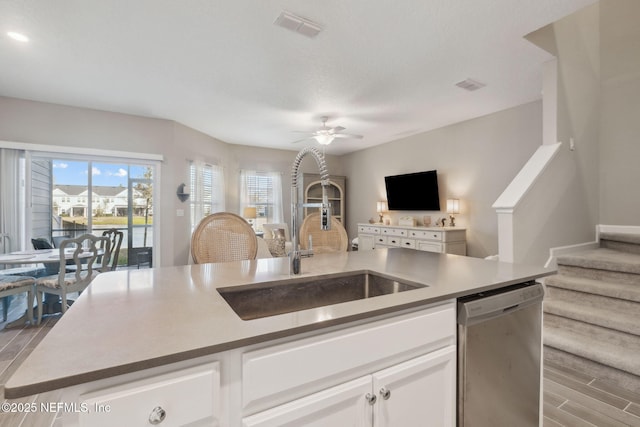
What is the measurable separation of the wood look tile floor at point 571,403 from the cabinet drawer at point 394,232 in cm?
298

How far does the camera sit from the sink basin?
1.22 metres

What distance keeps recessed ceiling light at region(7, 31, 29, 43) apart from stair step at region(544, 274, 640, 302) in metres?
5.11

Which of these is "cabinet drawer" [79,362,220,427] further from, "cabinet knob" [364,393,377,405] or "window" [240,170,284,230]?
"window" [240,170,284,230]

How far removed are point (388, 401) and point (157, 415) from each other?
27.4 inches

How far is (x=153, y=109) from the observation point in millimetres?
4211

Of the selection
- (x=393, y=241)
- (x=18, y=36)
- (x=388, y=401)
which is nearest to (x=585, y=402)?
(x=388, y=401)

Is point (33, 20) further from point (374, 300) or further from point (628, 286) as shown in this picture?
point (628, 286)

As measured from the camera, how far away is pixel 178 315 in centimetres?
87

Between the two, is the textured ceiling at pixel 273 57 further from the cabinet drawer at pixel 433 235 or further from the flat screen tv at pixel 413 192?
the cabinet drawer at pixel 433 235

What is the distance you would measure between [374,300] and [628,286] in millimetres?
2840

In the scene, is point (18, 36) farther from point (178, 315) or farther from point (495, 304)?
point (495, 304)

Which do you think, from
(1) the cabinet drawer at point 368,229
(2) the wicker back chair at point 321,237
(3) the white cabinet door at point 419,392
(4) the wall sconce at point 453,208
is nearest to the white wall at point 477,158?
(4) the wall sconce at point 453,208

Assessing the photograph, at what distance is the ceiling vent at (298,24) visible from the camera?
216 centimetres

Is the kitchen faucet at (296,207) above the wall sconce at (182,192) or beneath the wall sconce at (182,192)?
beneath
